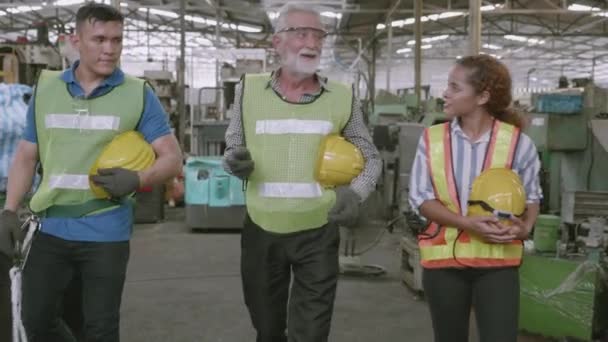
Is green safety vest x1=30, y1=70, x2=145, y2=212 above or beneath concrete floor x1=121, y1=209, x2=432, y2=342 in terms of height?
above

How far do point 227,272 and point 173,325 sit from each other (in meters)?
1.37

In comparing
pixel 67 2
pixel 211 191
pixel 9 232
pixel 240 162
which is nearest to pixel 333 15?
pixel 67 2

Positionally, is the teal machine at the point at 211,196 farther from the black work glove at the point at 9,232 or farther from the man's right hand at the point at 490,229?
the man's right hand at the point at 490,229

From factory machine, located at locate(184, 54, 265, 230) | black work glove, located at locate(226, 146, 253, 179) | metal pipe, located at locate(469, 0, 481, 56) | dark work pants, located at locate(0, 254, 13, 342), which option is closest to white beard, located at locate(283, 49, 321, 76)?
black work glove, located at locate(226, 146, 253, 179)

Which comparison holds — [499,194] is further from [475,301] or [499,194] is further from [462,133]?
[475,301]

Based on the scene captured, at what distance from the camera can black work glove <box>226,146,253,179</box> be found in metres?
2.17

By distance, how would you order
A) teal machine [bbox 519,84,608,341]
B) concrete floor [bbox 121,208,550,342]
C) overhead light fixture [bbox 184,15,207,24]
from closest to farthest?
teal machine [bbox 519,84,608,341] < concrete floor [bbox 121,208,550,342] < overhead light fixture [bbox 184,15,207,24]

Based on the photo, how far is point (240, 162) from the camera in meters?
2.17

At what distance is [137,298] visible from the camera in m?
4.34

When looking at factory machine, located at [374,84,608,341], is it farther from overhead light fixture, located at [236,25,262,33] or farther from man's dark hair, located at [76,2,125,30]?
overhead light fixture, located at [236,25,262,33]

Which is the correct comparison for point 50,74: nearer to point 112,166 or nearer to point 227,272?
point 112,166

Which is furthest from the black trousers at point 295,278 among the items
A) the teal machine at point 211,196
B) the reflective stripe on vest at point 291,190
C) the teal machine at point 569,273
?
the teal machine at point 211,196

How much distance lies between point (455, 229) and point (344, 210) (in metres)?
0.35

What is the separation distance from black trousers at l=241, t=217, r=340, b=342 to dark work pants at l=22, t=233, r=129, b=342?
1.48ft
